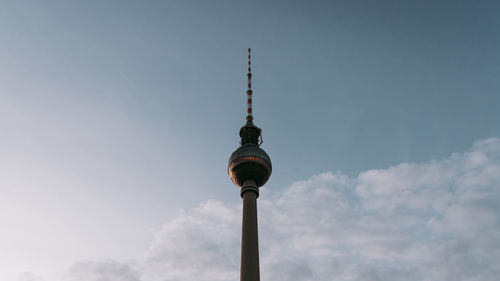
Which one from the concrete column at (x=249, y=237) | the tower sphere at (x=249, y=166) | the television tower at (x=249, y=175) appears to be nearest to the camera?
the concrete column at (x=249, y=237)

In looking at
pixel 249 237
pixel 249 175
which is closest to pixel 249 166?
pixel 249 175

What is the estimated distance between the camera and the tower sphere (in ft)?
257

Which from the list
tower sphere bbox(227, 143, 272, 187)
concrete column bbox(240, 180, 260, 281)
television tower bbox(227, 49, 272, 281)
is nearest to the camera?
concrete column bbox(240, 180, 260, 281)

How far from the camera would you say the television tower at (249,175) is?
7019cm

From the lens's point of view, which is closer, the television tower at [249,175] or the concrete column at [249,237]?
the concrete column at [249,237]

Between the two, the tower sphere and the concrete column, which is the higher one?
the tower sphere

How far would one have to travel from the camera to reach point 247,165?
78.2m

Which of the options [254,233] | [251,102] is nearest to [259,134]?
[251,102]

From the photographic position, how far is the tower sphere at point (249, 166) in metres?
78.2

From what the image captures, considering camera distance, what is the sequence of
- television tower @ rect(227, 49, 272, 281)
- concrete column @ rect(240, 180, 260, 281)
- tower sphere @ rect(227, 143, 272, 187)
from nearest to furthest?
concrete column @ rect(240, 180, 260, 281), television tower @ rect(227, 49, 272, 281), tower sphere @ rect(227, 143, 272, 187)

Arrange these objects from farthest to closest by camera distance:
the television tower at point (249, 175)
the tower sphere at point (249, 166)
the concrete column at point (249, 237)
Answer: the tower sphere at point (249, 166) < the television tower at point (249, 175) < the concrete column at point (249, 237)

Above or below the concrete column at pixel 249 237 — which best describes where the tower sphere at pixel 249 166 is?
above

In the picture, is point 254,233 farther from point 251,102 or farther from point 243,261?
point 251,102

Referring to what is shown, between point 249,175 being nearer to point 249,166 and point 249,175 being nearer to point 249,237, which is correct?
point 249,166
